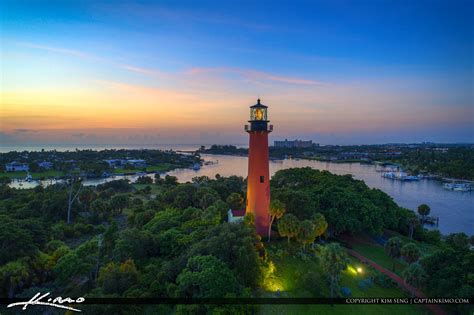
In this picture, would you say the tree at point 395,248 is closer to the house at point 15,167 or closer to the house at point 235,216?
the house at point 235,216

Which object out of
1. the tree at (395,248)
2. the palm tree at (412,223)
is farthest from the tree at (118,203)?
the palm tree at (412,223)

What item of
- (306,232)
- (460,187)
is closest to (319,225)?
(306,232)

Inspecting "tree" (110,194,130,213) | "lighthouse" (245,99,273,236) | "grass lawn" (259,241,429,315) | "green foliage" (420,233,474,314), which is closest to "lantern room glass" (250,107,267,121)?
"lighthouse" (245,99,273,236)

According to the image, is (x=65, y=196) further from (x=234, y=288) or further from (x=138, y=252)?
(x=234, y=288)

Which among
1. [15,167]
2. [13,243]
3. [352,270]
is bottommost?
[352,270]

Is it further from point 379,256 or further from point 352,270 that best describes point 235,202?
point 379,256

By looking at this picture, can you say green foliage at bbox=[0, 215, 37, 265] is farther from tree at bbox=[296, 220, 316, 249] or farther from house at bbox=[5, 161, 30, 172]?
house at bbox=[5, 161, 30, 172]
